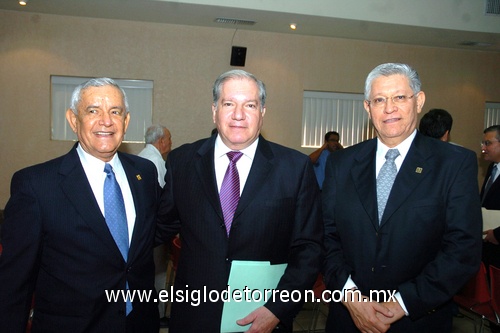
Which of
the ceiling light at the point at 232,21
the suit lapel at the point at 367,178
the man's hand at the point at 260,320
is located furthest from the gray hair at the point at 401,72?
the ceiling light at the point at 232,21

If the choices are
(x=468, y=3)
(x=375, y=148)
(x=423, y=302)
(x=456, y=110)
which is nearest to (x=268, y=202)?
(x=375, y=148)

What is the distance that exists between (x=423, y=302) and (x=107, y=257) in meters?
1.31

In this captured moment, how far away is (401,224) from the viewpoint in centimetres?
180

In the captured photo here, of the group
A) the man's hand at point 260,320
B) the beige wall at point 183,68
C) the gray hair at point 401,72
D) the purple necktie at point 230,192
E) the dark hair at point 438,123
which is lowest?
the man's hand at point 260,320

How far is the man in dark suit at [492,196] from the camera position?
3318 millimetres

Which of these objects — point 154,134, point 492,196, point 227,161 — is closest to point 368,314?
point 227,161

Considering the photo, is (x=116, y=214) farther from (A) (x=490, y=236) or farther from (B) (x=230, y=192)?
(A) (x=490, y=236)

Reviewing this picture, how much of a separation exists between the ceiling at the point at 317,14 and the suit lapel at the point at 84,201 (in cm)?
453

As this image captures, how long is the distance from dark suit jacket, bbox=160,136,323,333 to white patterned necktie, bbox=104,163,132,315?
0.26 metres

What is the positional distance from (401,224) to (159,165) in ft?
10.0

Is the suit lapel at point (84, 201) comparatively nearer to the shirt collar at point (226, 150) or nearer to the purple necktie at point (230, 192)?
the purple necktie at point (230, 192)

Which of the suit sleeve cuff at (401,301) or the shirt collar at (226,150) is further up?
the shirt collar at (226,150)

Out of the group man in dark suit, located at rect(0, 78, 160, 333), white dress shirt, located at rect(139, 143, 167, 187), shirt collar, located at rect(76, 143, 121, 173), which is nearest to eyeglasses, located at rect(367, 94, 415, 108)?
man in dark suit, located at rect(0, 78, 160, 333)

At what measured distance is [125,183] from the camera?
75.4 inches
